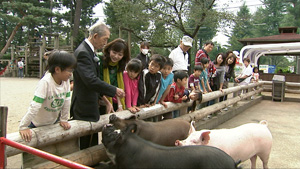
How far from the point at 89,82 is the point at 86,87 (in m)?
0.17

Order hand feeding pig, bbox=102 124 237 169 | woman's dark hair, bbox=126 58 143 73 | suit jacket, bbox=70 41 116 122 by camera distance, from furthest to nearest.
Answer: woman's dark hair, bbox=126 58 143 73 < suit jacket, bbox=70 41 116 122 < hand feeding pig, bbox=102 124 237 169

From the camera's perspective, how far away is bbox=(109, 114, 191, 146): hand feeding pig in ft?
8.44

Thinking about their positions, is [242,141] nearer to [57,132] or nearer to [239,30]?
[57,132]

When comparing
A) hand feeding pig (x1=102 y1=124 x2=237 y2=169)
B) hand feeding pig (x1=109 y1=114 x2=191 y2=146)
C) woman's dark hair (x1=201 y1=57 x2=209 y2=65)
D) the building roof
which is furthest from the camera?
the building roof

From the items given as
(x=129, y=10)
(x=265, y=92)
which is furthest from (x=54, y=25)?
(x=265, y=92)

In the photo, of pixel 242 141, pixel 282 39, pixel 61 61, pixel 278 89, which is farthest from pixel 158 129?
pixel 282 39

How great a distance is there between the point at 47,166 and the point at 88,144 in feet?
2.59

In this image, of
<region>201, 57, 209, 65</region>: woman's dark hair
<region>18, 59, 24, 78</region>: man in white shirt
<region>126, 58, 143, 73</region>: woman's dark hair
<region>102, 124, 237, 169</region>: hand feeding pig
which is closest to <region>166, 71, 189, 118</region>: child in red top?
<region>126, 58, 143, 73</region>: woman's dark hair

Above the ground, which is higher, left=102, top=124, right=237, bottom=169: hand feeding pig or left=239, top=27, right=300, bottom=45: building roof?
left=239, top=27, right=300, bottom=45: building roof

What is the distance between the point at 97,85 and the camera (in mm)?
2443

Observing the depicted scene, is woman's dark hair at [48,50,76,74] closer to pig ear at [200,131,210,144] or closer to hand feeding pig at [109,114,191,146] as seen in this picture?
hand feeding pig at [109,114,191,146]

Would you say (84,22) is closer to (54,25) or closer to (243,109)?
(54,25)

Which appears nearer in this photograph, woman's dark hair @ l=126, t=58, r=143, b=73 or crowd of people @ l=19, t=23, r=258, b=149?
crowd of people @ l=19, t=23, r=258, b=149

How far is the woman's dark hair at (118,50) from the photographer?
2855 mm
